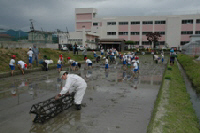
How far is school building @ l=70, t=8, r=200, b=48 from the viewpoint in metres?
54.5

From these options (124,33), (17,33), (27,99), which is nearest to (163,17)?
(124,33)

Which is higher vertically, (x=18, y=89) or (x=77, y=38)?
(x=77, y=38)

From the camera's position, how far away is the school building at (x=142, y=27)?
54.5 m

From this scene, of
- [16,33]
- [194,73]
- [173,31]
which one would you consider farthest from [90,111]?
[173,31]

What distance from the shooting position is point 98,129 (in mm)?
4617

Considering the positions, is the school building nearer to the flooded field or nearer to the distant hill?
the distant hill

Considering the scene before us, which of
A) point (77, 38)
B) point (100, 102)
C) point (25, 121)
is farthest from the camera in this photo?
A: point (77, 38)

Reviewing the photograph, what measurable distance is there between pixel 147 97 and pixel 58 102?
3.98 m

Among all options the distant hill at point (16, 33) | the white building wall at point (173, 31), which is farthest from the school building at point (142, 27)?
the distant hill at point (16, 33)

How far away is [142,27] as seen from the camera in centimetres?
5878

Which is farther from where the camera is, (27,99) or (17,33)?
(17,33)

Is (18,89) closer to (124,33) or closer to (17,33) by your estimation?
(17,33)

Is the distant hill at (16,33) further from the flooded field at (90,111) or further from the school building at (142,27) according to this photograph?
the school building at (142,27)

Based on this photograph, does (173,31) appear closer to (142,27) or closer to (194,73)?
(142,27)
